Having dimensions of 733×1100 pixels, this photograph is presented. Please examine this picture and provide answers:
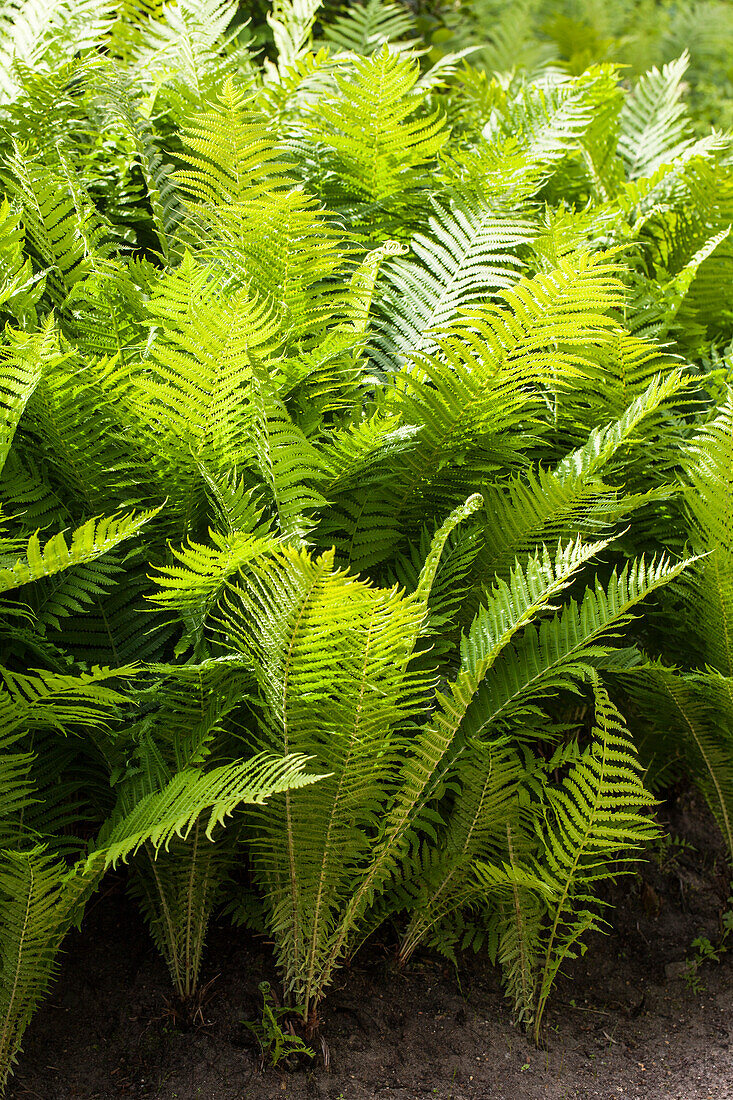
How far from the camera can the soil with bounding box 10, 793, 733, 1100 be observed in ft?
4.64

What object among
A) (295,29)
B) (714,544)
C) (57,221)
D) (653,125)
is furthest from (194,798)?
(653,125)

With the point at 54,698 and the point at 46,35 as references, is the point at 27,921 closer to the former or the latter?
the point at 54,698

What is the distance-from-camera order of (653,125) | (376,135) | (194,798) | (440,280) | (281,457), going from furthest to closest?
1. (653,125)
2. (376,135)
3. (440,280)
4. (281,457)
5. (194,798)

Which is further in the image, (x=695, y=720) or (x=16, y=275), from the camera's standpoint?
(x=695, y=720)

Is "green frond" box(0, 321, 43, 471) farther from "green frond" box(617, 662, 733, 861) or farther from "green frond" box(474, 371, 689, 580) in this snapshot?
"green frond" box(617, 662, 733, 861)

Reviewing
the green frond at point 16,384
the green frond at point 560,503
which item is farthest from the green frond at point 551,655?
the green frond at point 16,384

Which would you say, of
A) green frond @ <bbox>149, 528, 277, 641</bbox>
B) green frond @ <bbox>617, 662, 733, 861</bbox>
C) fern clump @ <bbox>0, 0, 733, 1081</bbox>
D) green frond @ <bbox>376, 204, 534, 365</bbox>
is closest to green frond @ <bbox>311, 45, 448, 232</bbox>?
fern clump @ <bbox>0, 0, 733, 1081</bbox>

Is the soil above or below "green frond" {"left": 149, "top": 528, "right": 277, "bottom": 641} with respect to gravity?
below

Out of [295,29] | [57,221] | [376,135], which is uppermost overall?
[295,29]

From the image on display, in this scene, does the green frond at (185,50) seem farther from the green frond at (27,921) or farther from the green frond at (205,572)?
the green frond at (27,921)

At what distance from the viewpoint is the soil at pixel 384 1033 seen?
1413 millimetres

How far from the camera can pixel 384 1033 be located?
5.02ft

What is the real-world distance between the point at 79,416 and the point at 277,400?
0.31 metres

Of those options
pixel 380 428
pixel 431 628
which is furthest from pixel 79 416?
pixel 431 628
